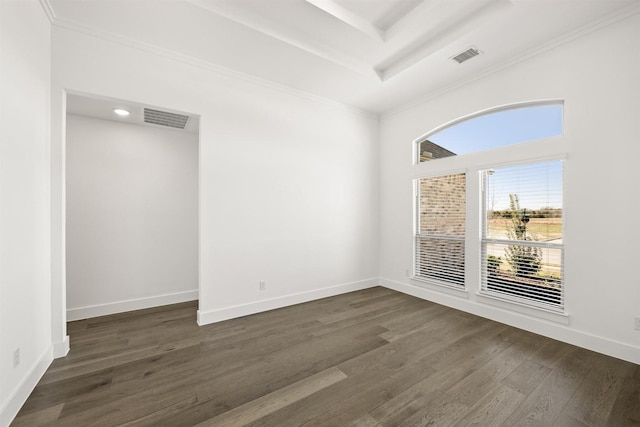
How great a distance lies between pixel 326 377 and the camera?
87.7 inches

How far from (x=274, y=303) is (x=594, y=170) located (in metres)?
4.10

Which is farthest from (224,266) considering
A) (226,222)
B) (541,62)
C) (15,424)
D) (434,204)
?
(541,62)

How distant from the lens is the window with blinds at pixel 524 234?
9.89 ft

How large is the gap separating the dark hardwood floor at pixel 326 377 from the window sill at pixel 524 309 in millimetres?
244

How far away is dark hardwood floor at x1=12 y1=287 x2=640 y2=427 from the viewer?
179cm

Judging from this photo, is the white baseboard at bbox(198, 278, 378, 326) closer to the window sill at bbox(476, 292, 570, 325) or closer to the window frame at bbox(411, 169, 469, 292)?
the window frame at bbox(411, 169, 469, 292)

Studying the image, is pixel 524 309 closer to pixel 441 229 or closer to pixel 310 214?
pixel 441 229

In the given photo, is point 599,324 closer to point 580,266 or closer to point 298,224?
point 580,266

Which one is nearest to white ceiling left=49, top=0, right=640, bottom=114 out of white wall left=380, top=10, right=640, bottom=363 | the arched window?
white wall left=380, top=10, right=640, bottom=363

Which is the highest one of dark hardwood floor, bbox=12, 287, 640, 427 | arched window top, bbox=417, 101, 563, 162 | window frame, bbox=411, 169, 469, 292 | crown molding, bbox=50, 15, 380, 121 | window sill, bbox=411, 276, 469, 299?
crown molding, bbox=50, 15, 380, 121

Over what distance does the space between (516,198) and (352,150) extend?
2597 mm

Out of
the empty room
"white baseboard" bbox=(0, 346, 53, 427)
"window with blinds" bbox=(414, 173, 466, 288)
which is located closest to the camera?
"white baseboard" bbox=(0, 346, 53, 427)

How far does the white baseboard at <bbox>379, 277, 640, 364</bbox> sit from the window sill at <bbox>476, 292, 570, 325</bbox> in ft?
0.09

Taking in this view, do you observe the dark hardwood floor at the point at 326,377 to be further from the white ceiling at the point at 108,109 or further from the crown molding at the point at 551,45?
the crown molding at the point at 551,45
